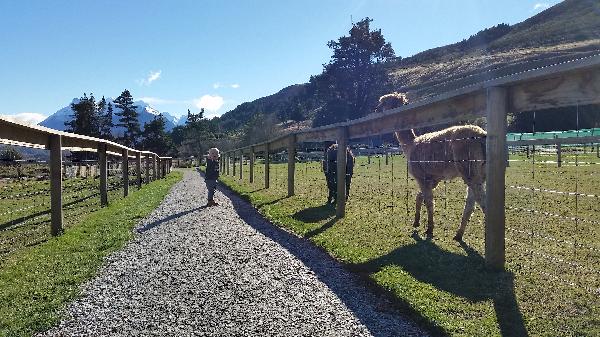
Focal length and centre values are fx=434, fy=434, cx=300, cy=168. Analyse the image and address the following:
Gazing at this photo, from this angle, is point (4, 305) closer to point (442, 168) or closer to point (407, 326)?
point (407, 326)

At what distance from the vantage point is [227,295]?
173 inches

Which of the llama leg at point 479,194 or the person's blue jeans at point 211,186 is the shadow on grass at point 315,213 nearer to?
the llama leg at point 479,194

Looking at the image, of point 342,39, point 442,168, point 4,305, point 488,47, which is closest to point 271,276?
point 4,305

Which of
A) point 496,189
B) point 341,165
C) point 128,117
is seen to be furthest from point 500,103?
point 128,117

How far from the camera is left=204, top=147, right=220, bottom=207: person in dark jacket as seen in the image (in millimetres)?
12031

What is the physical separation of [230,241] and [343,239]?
1.83 metres

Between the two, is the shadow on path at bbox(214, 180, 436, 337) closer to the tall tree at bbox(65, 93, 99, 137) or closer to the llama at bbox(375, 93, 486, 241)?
the llama at bbox(375, 93, 486, 241)

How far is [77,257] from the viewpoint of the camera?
5.92 metres

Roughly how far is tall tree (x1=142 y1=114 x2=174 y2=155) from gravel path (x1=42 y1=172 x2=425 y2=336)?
81.1 m

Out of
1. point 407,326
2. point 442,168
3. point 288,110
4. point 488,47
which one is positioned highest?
point 488,47

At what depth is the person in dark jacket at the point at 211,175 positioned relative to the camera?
12031mm

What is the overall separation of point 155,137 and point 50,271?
83.4m

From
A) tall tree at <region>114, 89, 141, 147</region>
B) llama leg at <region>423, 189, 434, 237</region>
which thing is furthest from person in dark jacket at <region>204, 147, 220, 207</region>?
tall tree at <region>114, 89, 141, 147</region>

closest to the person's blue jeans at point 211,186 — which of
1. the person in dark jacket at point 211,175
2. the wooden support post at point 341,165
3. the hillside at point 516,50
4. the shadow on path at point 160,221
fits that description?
the person in dark jacket at point 211,175
